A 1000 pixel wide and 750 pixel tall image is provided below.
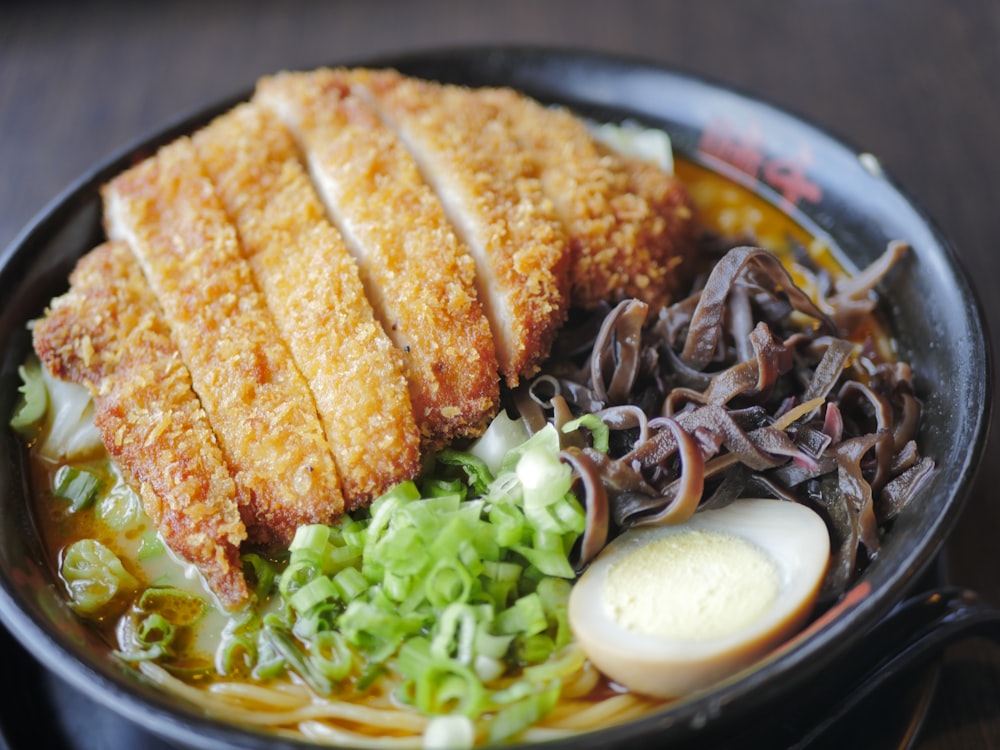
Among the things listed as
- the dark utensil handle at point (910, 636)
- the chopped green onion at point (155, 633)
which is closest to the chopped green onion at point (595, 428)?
the dark utensil handle at point (910, 636)

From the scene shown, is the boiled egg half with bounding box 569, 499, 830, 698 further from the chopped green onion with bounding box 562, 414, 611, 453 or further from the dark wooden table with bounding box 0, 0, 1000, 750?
the dark wooden table with bounding box 0, 0, 1000, 750

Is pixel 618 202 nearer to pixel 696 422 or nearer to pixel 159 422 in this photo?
pixel 696 422

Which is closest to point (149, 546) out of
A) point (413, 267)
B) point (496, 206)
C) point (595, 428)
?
point (413, 267)

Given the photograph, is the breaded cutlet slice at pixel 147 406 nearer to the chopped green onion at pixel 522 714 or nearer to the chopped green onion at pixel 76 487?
the chopped green onion at pixel 76 487

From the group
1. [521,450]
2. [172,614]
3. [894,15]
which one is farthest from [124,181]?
[894,15]

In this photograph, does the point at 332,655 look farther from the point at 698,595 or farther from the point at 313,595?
the point at 698,595

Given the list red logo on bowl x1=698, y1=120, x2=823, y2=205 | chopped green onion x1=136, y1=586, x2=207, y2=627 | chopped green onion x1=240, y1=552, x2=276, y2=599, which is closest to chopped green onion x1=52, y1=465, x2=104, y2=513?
chopped green onion x1=136, y1=586, x2=207, y2=627
